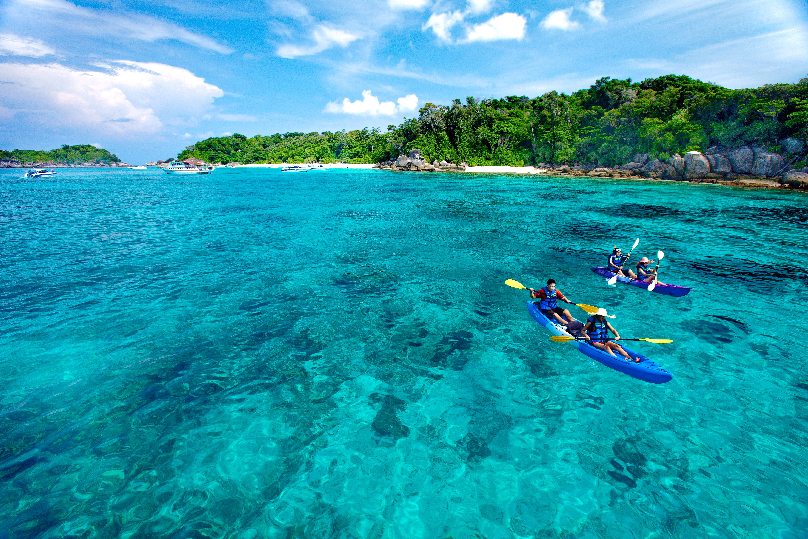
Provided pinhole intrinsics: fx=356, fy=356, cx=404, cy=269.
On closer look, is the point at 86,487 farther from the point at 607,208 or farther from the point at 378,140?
the point at 378,140

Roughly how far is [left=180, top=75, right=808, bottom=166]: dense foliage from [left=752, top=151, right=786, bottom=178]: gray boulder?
4.98 feet

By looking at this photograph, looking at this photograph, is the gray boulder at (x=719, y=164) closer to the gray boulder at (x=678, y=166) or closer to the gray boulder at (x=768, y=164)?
the gray boulder at (x=678, y=166)

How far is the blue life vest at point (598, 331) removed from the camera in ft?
39.2

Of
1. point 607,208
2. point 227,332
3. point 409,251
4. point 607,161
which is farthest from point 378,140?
point 227,332

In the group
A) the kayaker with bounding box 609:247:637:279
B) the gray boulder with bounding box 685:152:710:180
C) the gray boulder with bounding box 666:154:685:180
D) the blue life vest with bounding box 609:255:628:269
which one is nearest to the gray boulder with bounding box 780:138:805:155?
the gray boulder with bounding box 685:152:710:180

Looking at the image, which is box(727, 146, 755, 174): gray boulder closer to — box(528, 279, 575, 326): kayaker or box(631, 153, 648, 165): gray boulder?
box(631, 153, 648, 165): gray boulder

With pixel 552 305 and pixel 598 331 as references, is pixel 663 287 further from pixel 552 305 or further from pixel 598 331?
pixel 598 331

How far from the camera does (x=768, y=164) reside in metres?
61.2

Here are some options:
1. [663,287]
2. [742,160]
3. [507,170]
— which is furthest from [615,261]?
[507,170]

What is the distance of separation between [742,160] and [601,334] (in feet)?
260

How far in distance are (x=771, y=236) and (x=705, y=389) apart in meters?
28.7

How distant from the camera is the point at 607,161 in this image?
91.1m

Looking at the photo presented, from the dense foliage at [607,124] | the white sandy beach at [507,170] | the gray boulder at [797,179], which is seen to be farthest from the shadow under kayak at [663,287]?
the white sandy beach at [507,170]

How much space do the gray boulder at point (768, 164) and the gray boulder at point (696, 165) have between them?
7137 millimetres
